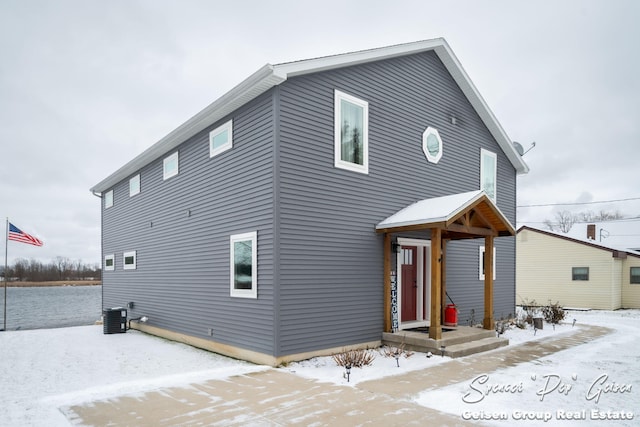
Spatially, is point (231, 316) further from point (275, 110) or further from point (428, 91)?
point (428, 91)

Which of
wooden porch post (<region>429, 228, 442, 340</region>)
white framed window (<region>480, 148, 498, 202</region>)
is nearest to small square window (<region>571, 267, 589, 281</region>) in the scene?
white framed window (<region>480, 148, 498, 202</region>)

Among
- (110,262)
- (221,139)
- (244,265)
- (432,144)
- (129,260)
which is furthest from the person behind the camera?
(110,262)

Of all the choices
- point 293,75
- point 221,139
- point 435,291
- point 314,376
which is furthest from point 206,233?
point 435,291

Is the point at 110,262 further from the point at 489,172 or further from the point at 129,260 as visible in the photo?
the point at 489,172

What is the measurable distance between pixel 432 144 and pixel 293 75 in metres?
4.87

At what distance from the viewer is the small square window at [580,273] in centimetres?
1928

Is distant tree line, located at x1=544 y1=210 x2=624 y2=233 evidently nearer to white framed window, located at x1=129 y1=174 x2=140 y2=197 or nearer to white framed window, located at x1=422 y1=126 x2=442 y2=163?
white framed window, located at x1=422 y1=126 x2=442 y2=163

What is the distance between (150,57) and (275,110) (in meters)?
16.3

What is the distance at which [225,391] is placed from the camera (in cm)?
583

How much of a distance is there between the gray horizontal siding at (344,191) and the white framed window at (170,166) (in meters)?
5.20

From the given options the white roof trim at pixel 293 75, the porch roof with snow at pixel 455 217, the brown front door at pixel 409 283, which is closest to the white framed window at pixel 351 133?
the white roof trim at pixel 293 75

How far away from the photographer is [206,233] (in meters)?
9.84

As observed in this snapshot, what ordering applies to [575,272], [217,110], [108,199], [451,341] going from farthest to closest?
[575,272] → [108,199] → [217,110] → [451,341]

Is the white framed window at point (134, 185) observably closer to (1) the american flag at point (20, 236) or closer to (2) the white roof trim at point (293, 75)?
(2) the white roof trim at point (293, 75)
